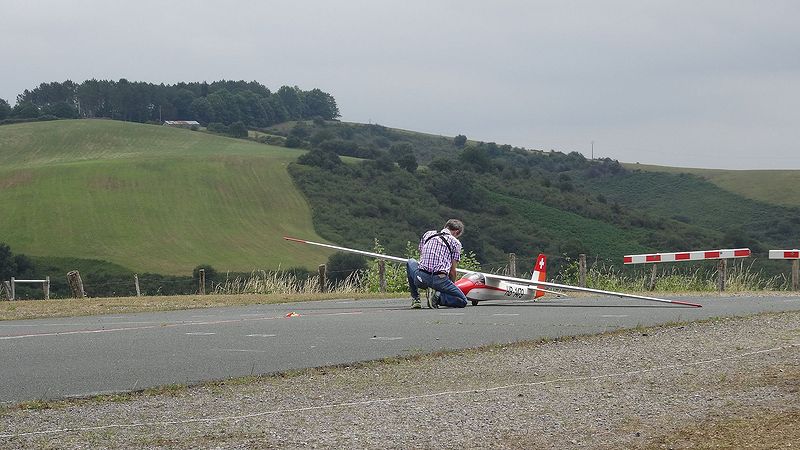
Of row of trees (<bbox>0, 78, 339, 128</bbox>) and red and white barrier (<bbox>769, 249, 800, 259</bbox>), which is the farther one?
row of trees (<bbox>0, 78, 339, 128</bbox>)

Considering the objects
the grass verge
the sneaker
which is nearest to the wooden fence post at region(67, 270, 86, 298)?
the grass verge

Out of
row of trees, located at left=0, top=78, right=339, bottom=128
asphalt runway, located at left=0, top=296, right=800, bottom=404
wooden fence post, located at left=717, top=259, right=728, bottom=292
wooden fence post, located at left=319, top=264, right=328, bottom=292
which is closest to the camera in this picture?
asphalt runway, located at left=0, top=296, right=800, bottom=404

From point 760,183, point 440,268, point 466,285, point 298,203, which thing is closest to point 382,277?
point 466,285

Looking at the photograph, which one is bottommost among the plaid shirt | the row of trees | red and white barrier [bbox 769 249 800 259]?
red and white barrier [bbox 769 249 800 259]

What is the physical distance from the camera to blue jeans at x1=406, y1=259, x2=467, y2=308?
70.0 ft

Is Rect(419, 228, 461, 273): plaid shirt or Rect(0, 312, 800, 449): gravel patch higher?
Rect(419, 228, 461, 273): plaid shirt

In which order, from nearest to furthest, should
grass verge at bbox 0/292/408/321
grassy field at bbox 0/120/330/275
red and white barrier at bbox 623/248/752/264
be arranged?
grass verge at bbox 0/292/408/321, red and white barrier at bbox 623/248/752/264, grassy field at bbox 0/120/330/275

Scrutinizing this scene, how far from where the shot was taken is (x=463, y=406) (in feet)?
34.4

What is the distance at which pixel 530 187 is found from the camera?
12306 centimetres

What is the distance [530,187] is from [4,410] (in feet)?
375

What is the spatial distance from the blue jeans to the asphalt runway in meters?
0.36

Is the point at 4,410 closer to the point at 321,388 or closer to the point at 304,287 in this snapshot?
the point at 321,388

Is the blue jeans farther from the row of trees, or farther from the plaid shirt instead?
the row of trees

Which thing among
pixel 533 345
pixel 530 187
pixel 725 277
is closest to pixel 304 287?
pixel 725 277
